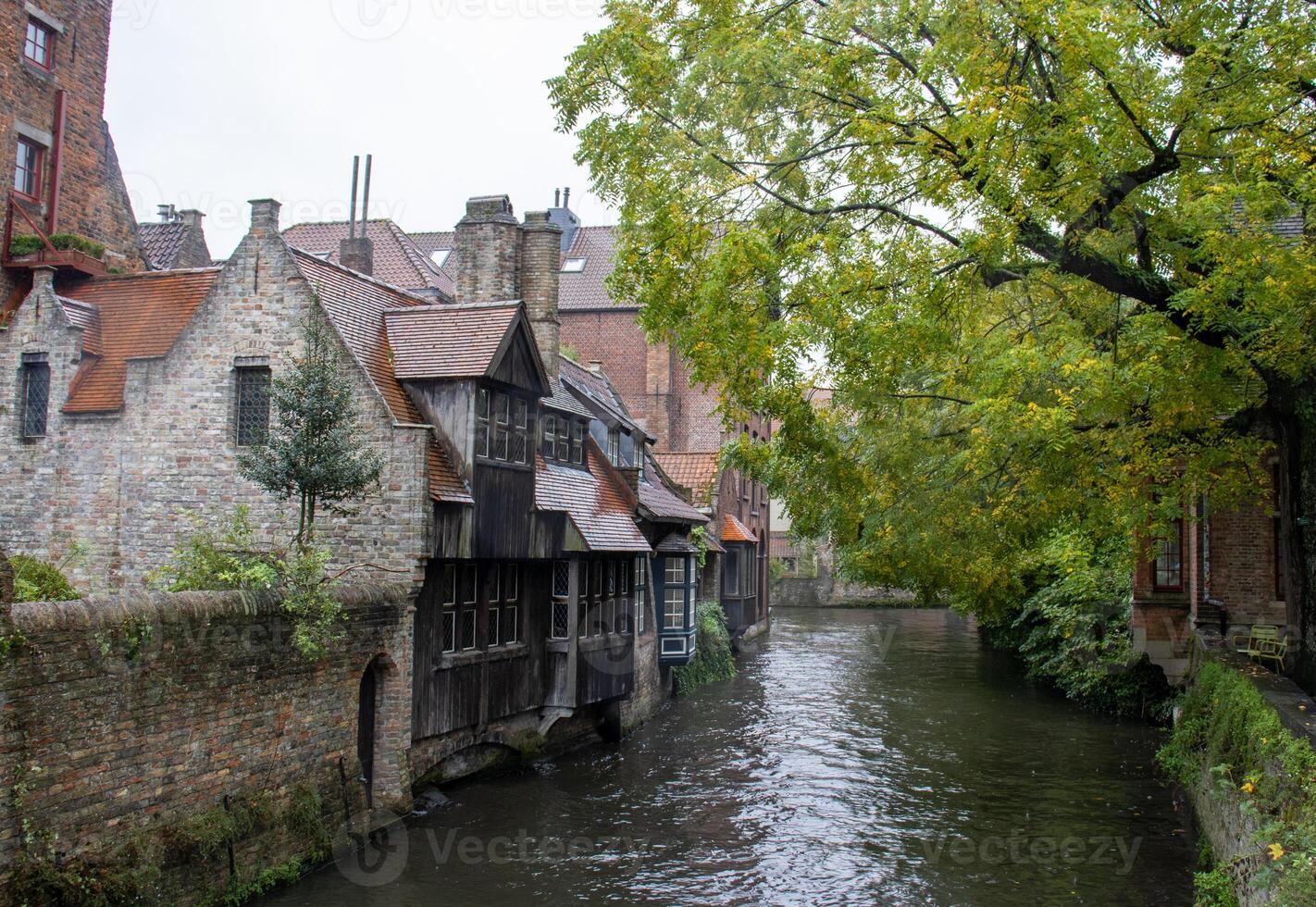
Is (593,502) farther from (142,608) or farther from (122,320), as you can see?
(142,608)

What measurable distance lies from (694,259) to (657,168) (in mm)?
1148

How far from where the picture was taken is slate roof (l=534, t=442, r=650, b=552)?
18.8 meters

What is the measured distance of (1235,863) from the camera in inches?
425

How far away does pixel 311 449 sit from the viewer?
1364 cm

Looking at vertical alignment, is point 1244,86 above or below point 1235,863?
above

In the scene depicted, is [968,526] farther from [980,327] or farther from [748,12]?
[748,12]

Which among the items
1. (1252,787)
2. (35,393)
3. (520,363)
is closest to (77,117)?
(35,393)

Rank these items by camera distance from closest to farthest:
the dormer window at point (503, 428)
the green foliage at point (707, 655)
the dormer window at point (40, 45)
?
the dormer window at point (503, 428)
the dormer window at point (40, 45)
the green foliage at point (707, 655)

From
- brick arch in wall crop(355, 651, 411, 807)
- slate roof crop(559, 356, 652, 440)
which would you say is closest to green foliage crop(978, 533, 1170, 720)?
slate roof crop(559, 356, 652, 440)

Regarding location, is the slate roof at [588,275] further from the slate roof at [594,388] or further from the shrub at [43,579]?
the shrub at [43,579]

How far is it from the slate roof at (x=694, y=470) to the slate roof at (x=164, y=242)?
14.0 m

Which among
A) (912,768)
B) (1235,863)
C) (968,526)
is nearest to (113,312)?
(968,526)

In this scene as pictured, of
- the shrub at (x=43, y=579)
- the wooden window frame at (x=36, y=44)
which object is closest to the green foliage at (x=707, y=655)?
the shrub at (x=43, y=579)

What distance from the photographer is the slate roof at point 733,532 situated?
36812 millimetres
